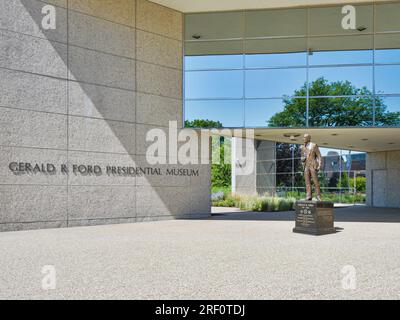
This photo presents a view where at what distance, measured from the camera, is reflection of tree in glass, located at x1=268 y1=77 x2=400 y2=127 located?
16078 millimetres

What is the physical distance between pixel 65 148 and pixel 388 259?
402 inches

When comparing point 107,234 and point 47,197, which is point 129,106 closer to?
point 47,197

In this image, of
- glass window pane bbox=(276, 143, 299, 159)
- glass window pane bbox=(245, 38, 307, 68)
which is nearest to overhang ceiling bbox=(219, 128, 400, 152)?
glass window pane bbox=(245, 38, 307, 68)

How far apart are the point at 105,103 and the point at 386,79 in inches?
433

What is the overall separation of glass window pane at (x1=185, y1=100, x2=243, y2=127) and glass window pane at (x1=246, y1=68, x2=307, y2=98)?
0.77m

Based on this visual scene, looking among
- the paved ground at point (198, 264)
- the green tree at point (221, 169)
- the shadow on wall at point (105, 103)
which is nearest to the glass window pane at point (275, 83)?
the shadow on wall at point (105, 103)

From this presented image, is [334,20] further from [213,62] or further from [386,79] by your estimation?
[213,62]

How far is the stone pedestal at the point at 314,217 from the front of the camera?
38.2 feet

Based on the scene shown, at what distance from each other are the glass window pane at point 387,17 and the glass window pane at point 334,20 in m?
0.30

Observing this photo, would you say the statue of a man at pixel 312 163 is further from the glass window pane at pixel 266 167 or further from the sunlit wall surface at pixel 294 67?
the glass window pane at pixel 266 167

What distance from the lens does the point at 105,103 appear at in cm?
1462

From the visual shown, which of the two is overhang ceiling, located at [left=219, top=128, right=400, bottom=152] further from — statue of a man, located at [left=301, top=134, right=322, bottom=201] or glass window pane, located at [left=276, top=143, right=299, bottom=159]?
glass window pane, located at [left=276, top=143, right=299, bottom=159]

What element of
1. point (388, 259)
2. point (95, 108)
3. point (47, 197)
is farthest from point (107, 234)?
point (388, 259)

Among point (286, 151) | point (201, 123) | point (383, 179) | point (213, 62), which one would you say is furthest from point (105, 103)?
point (286, 151)
